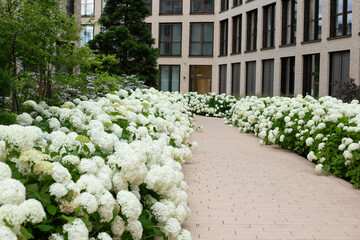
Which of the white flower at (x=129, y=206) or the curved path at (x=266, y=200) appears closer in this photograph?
the white flower at (x=129, y=206)

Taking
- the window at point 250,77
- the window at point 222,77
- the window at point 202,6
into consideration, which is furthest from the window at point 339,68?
the window at point 202,6

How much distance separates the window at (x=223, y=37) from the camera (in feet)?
110

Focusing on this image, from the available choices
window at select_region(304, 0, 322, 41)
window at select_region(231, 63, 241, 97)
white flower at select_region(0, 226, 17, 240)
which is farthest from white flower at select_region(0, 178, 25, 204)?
window at select_region(231, 63, 241, 97)

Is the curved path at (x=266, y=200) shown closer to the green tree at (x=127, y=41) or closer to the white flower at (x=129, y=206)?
the white flower at (x=129, y=206)

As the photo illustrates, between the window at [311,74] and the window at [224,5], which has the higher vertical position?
the window at [224,5]

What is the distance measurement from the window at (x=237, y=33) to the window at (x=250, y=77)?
2.03 m

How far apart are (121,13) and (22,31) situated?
694 inches

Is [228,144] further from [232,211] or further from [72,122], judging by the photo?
[72,122]

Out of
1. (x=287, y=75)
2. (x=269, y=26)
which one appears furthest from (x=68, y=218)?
(x=269, y=26)

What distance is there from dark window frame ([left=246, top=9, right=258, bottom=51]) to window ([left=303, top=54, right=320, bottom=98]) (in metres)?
5.64

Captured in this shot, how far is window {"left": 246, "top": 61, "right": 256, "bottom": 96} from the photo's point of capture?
2884cm

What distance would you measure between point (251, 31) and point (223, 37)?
469cm

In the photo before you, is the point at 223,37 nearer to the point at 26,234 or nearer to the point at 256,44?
the point at 256,44

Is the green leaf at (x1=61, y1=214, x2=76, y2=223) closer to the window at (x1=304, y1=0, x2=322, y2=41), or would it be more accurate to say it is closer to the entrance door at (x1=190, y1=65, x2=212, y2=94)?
the window at (x1=304, y1=0, x2=322, y2=41)
